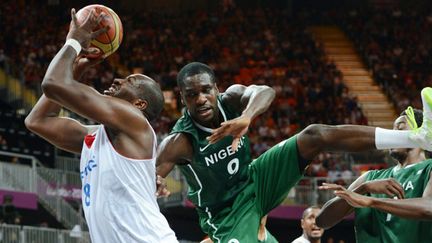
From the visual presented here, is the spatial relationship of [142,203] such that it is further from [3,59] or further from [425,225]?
[3,59]

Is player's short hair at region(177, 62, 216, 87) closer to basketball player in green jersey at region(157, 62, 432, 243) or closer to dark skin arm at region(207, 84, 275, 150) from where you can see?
basketball player in green jersey at region(157, 62, 432, 243)

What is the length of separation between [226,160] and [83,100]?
7.22 ft

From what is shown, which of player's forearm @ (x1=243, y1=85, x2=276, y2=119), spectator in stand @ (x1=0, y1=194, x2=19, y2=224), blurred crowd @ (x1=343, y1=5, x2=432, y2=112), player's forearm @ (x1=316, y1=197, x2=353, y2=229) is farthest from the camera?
blurred crowd @ (x1=343, y1=5, x2=432, y2=112)

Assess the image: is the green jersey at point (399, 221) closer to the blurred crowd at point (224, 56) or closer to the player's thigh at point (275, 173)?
the player's thigh at point (275, 173)

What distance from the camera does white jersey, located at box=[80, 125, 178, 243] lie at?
5.36 meters

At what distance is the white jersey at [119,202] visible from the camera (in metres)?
5.36

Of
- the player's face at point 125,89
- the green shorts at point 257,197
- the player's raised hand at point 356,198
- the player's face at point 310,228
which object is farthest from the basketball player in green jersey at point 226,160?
the player's face at point 310,228

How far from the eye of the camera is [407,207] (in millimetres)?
6199

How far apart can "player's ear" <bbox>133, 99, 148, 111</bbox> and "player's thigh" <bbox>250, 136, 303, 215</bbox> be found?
5.94 feet

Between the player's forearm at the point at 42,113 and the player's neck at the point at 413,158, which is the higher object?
the player's forearm at the point at 42,113

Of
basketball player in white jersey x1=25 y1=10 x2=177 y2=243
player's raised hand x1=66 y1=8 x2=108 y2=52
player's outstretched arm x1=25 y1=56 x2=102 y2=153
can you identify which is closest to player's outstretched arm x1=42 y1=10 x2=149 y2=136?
basketball player in white jersey x1=25 y1=10 x2=177 y2=243

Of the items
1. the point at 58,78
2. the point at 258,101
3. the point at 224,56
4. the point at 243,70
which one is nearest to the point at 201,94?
the point at 258,101

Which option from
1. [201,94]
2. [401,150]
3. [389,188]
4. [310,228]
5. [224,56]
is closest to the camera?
[389,188]

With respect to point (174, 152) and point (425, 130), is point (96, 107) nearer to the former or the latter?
point (174, 152)
